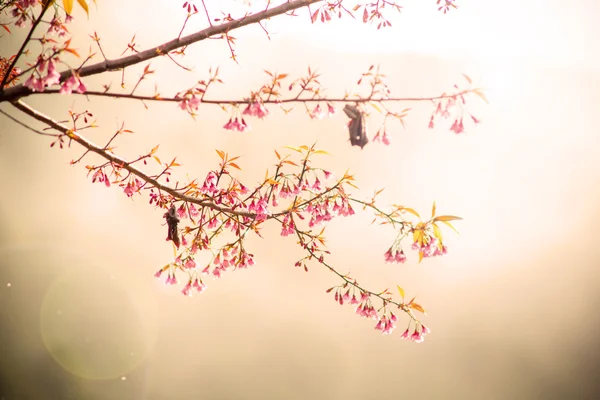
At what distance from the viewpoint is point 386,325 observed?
1766 millimetres

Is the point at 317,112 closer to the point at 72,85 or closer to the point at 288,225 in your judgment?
the point at 288,225

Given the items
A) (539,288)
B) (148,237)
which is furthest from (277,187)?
(539,288)

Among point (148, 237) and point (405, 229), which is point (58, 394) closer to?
point (148, 237)

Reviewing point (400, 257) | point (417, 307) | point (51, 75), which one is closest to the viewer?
point (51, 75)

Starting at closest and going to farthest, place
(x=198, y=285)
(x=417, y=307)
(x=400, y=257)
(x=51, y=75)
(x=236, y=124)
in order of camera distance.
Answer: (x=51, y=75) → (x=236, y=124) → (x=417, y=307) → (x=400, y=257) → (x=198, y=285)

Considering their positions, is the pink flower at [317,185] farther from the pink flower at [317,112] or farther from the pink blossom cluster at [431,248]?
the pink blossom cluster at [431,248]

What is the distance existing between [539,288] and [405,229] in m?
12.6

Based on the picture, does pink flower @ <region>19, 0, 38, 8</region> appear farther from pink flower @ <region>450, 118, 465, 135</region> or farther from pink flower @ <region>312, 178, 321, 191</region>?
pink flower @ <region>450, 118, 465, 135</region>

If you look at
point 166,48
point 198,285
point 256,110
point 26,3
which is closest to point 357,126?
point 256,110

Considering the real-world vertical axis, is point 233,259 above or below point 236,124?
below

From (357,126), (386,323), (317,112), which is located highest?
(317,112)

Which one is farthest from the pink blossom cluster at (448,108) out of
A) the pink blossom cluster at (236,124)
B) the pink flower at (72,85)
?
the pink flower at (72,85)

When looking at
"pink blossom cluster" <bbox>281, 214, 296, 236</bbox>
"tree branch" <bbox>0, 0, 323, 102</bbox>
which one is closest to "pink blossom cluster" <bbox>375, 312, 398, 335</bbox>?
"pink blossom cluster" <bbox>281, 214, 296, 236</bbox>

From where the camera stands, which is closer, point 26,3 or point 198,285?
point 26,3
